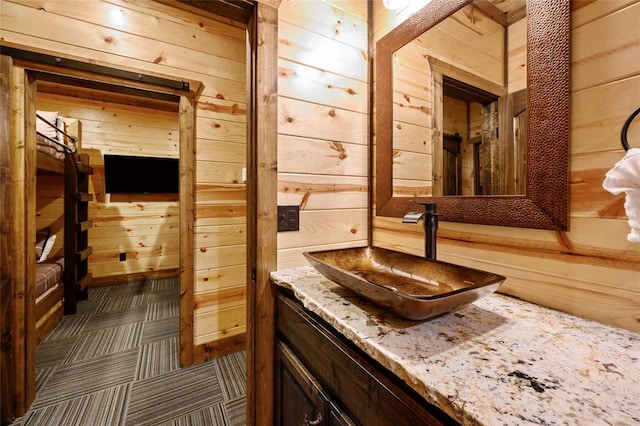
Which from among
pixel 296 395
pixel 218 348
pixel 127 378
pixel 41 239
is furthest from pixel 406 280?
pixel 41 239

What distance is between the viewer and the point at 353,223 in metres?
1.34

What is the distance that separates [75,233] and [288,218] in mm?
2955

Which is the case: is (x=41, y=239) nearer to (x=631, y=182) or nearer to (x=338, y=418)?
(x=338, y=418)

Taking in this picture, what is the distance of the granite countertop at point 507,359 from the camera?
371mm

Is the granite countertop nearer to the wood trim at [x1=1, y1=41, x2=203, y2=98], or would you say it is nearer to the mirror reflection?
the mirror reflection

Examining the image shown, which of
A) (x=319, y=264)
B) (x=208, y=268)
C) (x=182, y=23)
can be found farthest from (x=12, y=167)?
(x=319, y=264)

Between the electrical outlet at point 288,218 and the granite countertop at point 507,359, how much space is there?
0.44 metres

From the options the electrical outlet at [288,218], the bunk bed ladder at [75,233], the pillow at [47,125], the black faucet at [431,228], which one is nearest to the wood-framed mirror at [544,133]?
the black faucet at [431,228]

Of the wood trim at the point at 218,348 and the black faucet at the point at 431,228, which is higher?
the black faucet at the point at 431,228

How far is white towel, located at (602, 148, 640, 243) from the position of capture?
0.51 metres

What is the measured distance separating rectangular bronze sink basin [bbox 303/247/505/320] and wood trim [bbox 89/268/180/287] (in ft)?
10.0

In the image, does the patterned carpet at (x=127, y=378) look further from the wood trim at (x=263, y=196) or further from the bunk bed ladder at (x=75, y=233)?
the wood trim at (x=263, y=196)

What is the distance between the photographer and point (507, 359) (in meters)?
0.49

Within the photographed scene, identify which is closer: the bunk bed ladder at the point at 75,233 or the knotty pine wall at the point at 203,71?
the knotty pine wall at the point at 203,71
